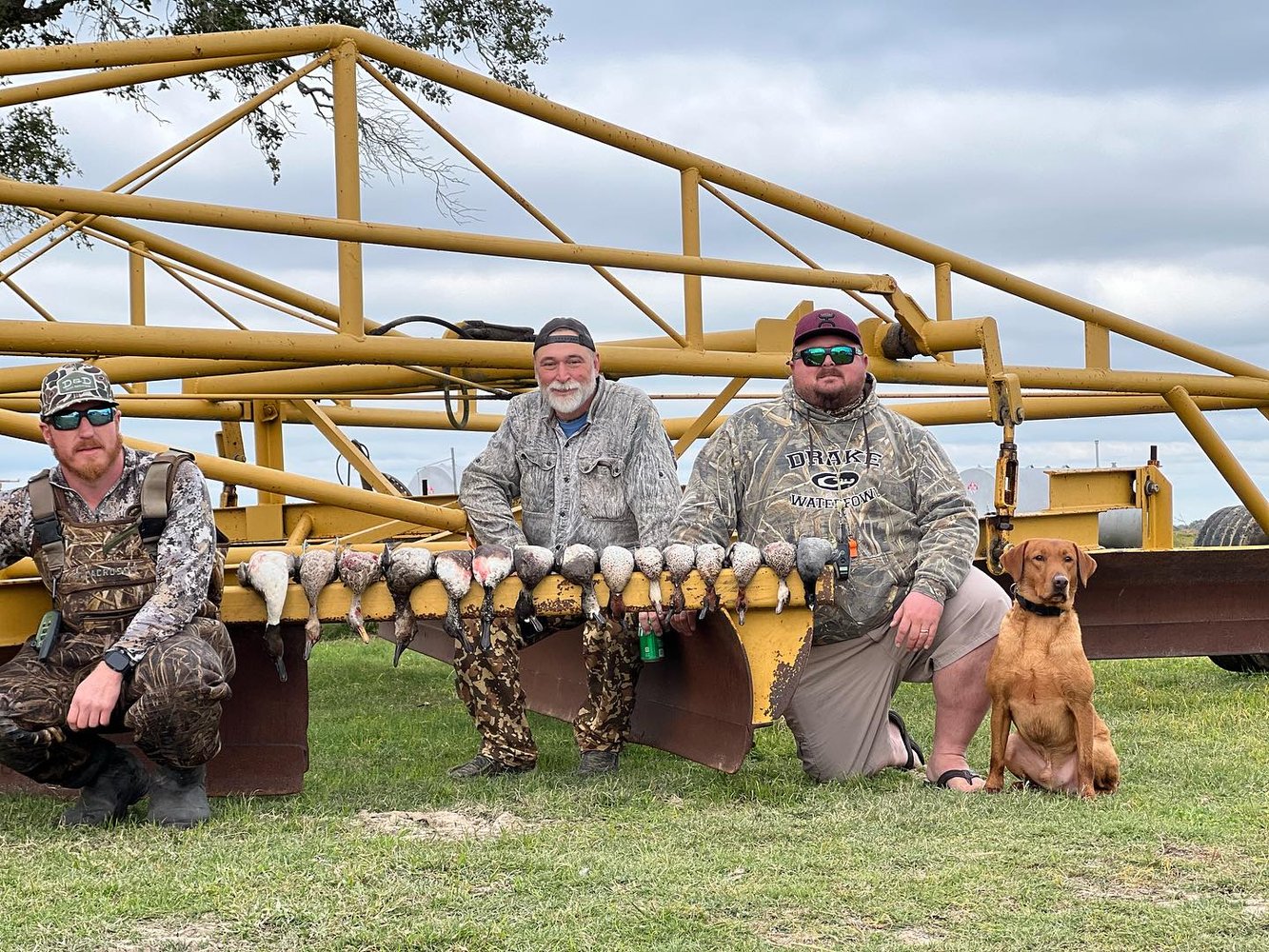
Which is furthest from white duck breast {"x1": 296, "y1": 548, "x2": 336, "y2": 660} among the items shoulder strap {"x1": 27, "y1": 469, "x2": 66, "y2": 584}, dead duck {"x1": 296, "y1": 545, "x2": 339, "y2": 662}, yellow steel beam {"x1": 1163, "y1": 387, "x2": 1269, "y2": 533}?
yellow steel beam {"x1": 1163, "y1": 387, "x2": 1269, "y2": 533}

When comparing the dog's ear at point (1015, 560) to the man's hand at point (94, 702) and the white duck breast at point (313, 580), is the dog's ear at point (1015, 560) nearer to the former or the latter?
the white duck breast at point (313, 580)

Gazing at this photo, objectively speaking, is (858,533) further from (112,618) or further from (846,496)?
(112,618)

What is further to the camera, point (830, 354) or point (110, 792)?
point (830, 354)

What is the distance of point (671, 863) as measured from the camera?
3.76 m

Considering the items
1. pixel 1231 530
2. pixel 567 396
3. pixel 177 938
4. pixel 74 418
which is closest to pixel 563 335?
pixel 567 396

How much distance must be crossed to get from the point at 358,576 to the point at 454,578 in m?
0.29

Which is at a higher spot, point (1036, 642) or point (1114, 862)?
point (1036, 642)

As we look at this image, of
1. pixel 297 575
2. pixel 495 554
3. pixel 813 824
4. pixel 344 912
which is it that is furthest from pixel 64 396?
pixel 813 824

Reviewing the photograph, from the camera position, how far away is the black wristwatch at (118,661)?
4.20 meters

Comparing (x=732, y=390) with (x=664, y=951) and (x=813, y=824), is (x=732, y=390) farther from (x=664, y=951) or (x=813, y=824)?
(x=664, y=951)

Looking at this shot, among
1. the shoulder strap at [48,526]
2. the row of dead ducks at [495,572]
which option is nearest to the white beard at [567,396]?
the row of dead ducks at [495,572]

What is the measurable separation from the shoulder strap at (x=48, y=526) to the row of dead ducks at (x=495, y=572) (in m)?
0.54

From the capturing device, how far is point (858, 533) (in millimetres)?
5000

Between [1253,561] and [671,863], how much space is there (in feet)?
15.2
